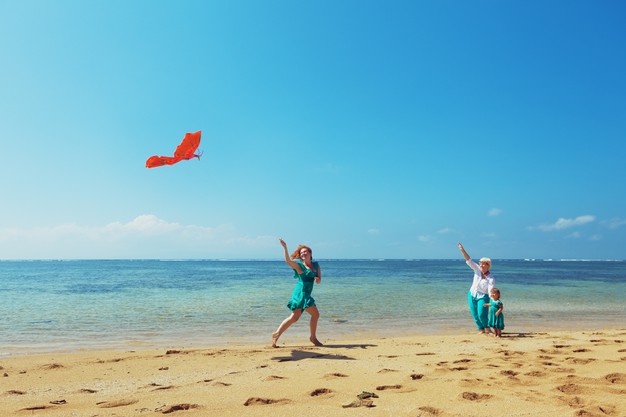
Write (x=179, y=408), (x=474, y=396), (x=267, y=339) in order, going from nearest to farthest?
1. (x=179, y=408)
2. (x=474, y=396)
3. (x=267, y=339)

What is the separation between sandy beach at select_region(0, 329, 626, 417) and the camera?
13.4 feet

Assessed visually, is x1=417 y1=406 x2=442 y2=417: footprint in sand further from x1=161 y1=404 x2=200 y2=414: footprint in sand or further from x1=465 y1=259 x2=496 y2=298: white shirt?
x1=465 y1=259 x2=496 y2=298: white shirt

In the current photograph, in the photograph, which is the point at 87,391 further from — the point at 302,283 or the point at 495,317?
the point at 495,317

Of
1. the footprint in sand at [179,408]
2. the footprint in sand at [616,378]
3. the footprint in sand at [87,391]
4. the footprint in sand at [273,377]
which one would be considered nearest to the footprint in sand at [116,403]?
the footprint in sand at [179,408]

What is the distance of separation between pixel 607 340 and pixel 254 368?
7.03 meters

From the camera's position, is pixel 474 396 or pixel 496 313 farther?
pixel 496 313

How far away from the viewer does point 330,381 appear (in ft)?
16.9

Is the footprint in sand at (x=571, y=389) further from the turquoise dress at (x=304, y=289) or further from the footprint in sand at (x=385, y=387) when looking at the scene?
the turquoise dress at (x=304, y=289)

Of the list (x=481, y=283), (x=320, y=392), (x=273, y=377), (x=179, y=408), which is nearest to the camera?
(x=179, y=408)

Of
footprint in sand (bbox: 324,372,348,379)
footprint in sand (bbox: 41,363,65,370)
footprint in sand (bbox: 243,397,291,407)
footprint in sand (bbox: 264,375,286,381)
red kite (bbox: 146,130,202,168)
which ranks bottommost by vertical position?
footprint in sand (bbox: 41,363,65,370)

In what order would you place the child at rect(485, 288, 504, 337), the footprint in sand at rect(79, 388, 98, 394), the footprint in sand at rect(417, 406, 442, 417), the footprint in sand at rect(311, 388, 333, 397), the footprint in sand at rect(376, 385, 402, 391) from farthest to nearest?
the child at rect(485, 288, 504, 337)
the footprint in sand at rect(79, 388, 98, 394)
the footprint in sand at rect(376, 385, 402, 391)
the footprint in sand at rect(311, 388, 333, 397)
the footprint in sand at rect(417, 406, 442, 417)

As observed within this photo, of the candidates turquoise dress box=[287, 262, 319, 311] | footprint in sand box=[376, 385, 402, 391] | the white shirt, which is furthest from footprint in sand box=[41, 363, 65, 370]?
the white shirt

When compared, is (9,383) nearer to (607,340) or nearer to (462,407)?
(462,407)

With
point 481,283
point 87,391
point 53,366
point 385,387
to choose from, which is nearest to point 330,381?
point 385,387
